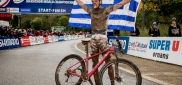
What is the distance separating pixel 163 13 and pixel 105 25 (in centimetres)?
2438

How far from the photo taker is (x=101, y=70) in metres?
5.17

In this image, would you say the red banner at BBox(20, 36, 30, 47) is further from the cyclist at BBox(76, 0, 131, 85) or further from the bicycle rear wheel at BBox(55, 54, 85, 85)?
the cyclist at BBox(76, 0, 131, 85)

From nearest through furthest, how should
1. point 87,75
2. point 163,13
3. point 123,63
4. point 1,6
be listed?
point 123,63
point 87,75
point 163,13
point 1,6

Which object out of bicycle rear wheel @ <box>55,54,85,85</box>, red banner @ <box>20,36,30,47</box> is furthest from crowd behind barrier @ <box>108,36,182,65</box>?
red banner @ <box>20,36,30,47</box>

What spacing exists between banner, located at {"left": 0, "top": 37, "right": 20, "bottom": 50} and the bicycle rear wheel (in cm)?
1734

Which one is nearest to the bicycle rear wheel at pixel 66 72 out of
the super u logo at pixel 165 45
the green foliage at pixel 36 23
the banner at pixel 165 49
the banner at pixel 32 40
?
the banner at pixel 165 49

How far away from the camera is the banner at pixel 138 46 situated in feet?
46.0

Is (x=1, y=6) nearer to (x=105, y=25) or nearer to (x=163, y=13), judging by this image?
(x=163, y=13)

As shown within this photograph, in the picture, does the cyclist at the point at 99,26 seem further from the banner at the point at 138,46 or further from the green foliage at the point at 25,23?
the green foliage at the point at 25,23

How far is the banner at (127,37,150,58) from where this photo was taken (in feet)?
46.0

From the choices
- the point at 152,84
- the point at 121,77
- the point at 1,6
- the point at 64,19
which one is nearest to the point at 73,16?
the point at 152,84

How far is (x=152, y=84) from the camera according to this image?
677 centimetres

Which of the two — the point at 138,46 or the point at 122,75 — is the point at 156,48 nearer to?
the point at 138,46

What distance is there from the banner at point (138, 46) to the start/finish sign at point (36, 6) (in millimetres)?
16643
